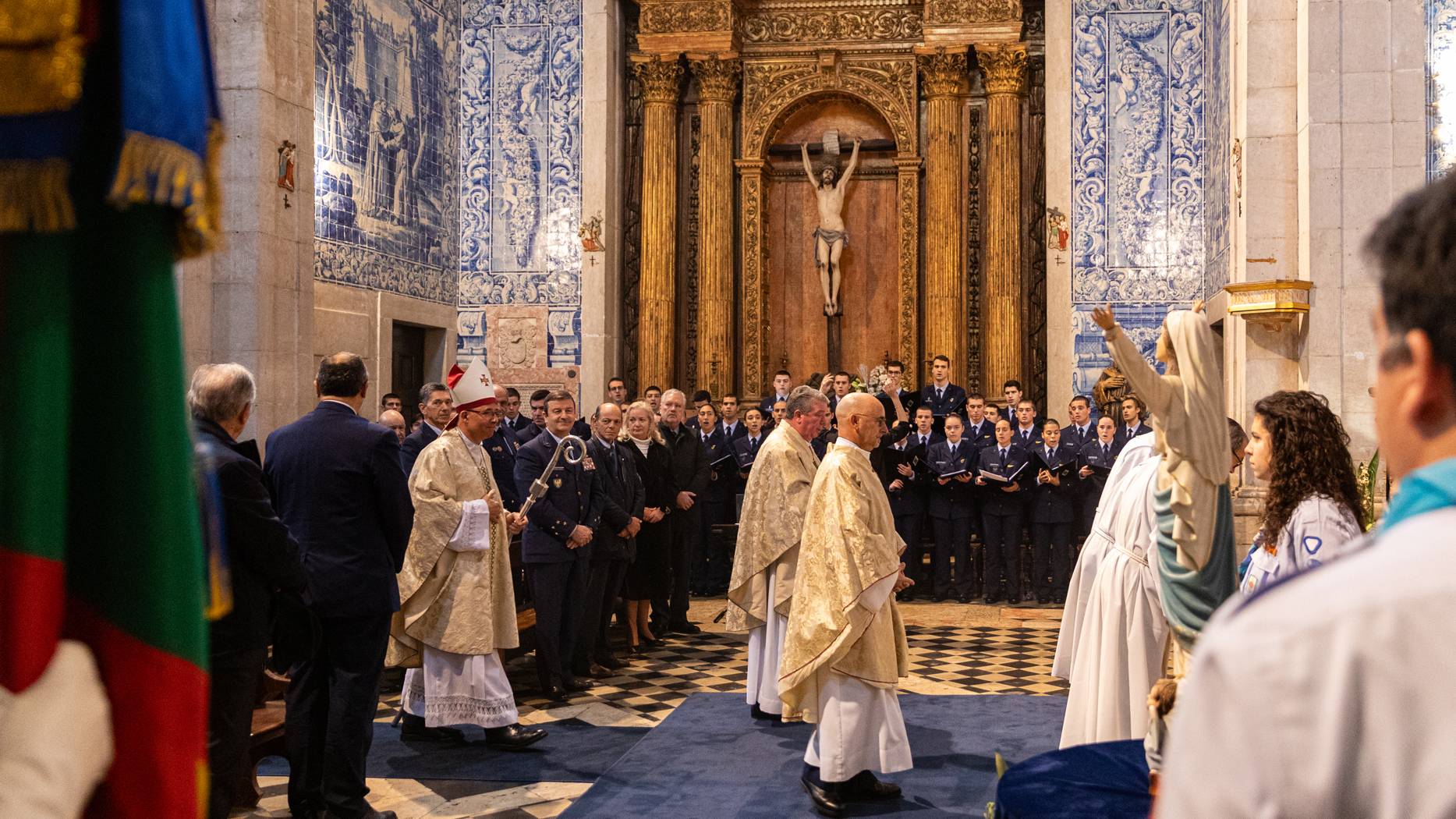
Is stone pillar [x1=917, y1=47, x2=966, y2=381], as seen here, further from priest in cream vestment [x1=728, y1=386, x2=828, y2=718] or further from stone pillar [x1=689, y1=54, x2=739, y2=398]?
priest in cream vestment [x1=728, y1=386, x2=828, y2=718]

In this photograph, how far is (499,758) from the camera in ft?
21.1

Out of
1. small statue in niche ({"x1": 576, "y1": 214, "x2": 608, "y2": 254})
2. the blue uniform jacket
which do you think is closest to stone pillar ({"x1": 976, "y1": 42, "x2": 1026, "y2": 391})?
small statue in niche ({"x1": 576, "y1": 214, "x2": 608, "y2": 254})

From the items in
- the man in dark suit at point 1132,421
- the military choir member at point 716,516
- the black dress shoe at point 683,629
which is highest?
the man in dark suit at point 1132,421

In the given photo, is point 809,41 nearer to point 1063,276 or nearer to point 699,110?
point 699,110

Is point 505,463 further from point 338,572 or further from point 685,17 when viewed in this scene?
point 685,17

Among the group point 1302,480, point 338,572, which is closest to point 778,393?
point 338,572

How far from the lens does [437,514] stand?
6.50m

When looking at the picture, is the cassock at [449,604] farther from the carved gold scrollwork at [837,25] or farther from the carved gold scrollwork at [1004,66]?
the carved gold scrollwork at [837,25]

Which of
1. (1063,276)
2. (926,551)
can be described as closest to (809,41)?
(1063,276)

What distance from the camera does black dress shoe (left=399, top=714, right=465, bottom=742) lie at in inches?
267

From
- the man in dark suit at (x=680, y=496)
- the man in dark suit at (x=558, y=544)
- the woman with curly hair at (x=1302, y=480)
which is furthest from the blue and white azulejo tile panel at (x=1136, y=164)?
the woman with curly hair at (x=1302, y=480)

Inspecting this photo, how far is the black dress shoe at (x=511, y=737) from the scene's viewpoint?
21.6 ft

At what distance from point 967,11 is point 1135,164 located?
276 cm

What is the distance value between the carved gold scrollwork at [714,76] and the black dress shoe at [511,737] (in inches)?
434
